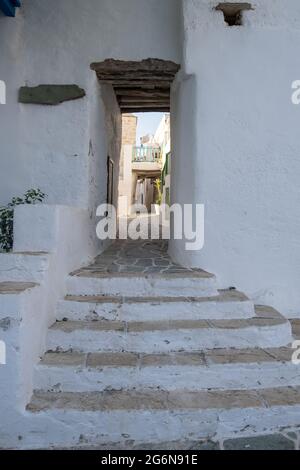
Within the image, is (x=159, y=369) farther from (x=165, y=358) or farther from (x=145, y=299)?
(x=145, y=299)

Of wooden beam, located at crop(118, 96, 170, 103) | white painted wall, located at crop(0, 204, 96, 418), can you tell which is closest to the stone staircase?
white painted wall, located at crop(0, 204, 96, 418)

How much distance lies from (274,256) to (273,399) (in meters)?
1.92

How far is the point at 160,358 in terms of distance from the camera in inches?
114

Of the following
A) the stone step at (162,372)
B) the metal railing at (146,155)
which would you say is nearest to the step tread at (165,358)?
the stone step at (162,372)

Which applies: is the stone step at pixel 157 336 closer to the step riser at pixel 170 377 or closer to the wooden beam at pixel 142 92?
the step riser at pixel 170 377

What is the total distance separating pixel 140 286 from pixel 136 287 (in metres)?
0.04

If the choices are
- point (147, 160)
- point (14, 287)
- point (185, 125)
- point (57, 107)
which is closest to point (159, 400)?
Answer: point (14, 287)

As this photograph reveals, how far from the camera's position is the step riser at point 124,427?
Answer: 244 centimetres

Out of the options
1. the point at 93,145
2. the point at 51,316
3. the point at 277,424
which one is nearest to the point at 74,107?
the point at 93,145

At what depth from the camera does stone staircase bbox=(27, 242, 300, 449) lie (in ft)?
8.04

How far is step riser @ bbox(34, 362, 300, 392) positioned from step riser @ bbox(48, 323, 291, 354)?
0.93 feet

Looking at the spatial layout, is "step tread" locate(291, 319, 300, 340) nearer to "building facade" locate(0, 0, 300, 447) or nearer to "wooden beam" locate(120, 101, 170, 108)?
"building facade" locate(0, 0, 300, 447)

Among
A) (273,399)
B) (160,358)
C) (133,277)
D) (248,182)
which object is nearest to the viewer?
(273,399)

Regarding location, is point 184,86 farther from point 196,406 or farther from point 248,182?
point 196,406
